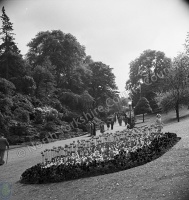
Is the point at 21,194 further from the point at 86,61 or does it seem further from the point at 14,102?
the point at 86,61

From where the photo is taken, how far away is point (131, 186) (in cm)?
805

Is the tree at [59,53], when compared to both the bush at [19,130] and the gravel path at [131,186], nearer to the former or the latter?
the bush at [19,130]

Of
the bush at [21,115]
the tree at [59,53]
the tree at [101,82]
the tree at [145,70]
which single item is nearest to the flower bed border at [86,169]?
the bush at [21,115]

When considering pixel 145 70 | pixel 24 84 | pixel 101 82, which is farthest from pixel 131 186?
pixel 145 70

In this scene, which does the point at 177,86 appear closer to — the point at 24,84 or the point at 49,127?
the point at 49,127

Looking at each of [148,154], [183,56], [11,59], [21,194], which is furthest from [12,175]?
[183,56]

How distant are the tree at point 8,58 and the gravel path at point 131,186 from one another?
23.2m

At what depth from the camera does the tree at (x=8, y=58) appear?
31.5m

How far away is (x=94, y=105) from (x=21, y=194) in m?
39.9

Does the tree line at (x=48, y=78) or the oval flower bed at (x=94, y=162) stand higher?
the tree line at (x=48, y=78)

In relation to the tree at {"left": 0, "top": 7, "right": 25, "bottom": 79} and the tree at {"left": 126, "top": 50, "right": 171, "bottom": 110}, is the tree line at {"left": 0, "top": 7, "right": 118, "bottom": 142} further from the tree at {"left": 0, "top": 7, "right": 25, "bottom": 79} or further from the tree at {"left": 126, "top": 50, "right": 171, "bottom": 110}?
the tree at {"left": 126, "top": 50, "right": 171, "bottom": 110}

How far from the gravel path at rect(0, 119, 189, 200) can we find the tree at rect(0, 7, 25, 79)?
76.0ft

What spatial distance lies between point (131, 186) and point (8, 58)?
27401 mm

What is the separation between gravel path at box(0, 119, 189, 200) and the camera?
286 inches
